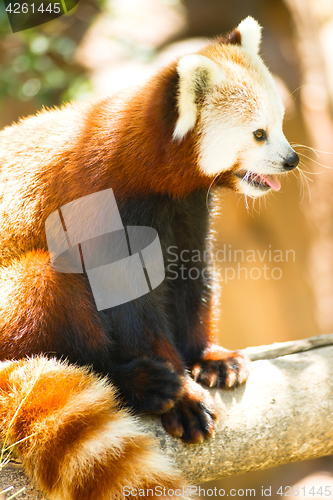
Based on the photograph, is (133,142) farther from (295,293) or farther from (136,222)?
(295,293)

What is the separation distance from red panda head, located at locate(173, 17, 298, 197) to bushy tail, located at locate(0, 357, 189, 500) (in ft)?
4.40

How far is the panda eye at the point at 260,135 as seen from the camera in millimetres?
2439

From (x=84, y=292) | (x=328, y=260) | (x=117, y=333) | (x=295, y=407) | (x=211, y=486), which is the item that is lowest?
(x=211, y=486)

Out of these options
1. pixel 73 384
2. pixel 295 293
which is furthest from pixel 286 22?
pixel 73 384

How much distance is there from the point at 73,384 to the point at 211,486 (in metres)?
5.47

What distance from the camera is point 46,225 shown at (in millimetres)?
2375

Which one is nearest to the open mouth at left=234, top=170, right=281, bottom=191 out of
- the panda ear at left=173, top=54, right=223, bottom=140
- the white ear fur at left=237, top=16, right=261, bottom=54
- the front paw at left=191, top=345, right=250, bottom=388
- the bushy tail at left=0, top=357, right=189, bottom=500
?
the panda ear at left=173, top=54, right=223, bottom=140

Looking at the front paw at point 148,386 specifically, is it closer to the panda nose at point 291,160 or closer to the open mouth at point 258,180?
the open mouth at point 258,180

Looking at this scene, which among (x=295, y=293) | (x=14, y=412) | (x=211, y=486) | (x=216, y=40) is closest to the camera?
(x=14, y=412)

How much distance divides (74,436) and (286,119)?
4725 millimetres

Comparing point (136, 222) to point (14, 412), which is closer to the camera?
point (14, 412)

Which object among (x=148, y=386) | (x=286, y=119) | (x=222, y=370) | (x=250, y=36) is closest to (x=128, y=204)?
(x=148, y=386)

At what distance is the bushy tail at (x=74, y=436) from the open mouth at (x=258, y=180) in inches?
54.7

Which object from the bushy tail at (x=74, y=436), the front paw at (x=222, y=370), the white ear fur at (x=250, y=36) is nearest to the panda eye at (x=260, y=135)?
the white ear fur at (x=250, y=36)
